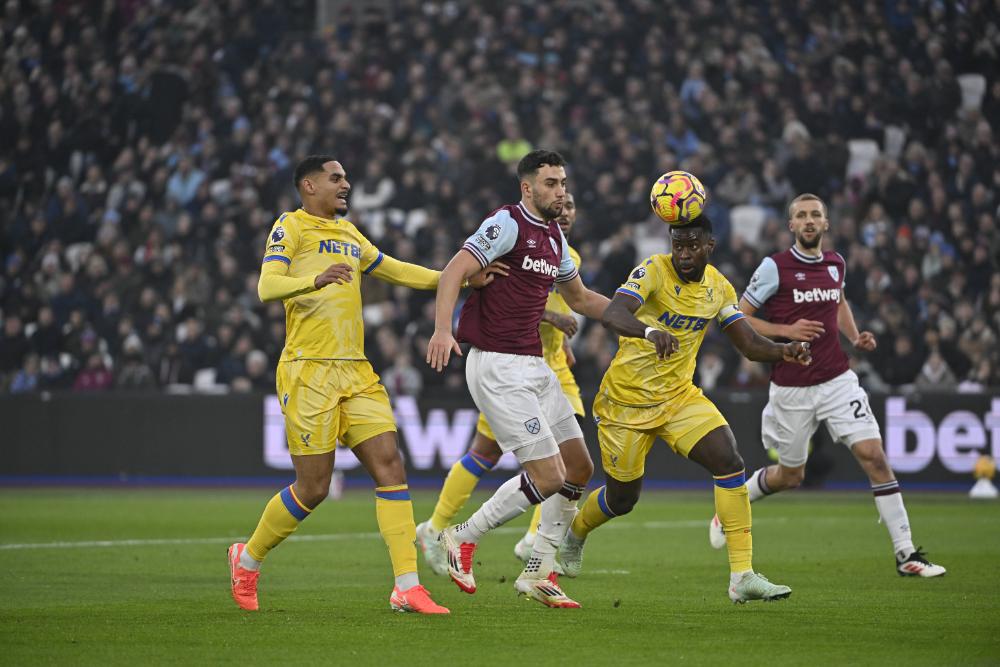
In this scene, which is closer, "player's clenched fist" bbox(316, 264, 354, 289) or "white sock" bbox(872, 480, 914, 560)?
"player's clenched fist" bbox(316, 264, 354, 289)

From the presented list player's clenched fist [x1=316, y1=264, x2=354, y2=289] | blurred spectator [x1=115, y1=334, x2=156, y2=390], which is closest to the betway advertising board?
blurred spectator [x1=115, y1=334, x2=156, y2=390]

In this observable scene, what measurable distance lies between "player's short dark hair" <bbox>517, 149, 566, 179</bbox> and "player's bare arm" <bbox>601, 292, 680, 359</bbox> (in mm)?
926

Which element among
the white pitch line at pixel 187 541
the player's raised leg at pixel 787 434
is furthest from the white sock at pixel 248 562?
the white pitch line at pixel 187 541

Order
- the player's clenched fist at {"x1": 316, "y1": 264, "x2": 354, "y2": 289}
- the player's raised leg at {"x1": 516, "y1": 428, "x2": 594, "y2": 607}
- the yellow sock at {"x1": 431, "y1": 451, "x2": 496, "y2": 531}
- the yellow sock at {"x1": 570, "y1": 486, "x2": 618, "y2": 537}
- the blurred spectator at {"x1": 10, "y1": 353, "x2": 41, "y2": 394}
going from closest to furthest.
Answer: the player's clenched fist at {"x1": 316, "y1": 264, "x2": 354, "y2": 289}
the player's raised leg at {"x1": 516, "y1": 428, "x2": 594, "y2": 607}
the yellow sock at {"x1": 570, "y1": 486, "x2": 618, "y2": 537}
the yellow sock at {"x1": 431, "y1": 451, "x2": 496, "y2": 531}
the blurred spectator at {"x1": 10, "y1": 353, "x2": 41, "y2": 394}

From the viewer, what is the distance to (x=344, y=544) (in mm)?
13586

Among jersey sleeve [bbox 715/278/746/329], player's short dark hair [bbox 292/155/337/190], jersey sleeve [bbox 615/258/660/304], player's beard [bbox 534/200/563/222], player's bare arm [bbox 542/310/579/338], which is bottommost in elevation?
player's bare arm [bbox 542/310/579/338]

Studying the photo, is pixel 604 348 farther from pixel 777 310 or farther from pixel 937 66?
pixel 777 310

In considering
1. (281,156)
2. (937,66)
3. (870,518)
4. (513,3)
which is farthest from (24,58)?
(870,518)

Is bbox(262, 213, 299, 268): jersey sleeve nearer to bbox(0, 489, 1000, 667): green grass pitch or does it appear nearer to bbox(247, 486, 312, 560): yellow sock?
bbox(247, 486, 312, 560): yellow sock

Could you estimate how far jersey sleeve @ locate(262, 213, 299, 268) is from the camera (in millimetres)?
8586

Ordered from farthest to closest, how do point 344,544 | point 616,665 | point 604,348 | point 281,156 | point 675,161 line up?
point 281,156, point 675,161, point 604,348, point 344,544, point 616,665

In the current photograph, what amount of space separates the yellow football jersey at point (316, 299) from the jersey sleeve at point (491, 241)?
0.76 m

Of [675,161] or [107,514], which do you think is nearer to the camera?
[107,514]

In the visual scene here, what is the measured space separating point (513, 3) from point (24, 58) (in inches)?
400
